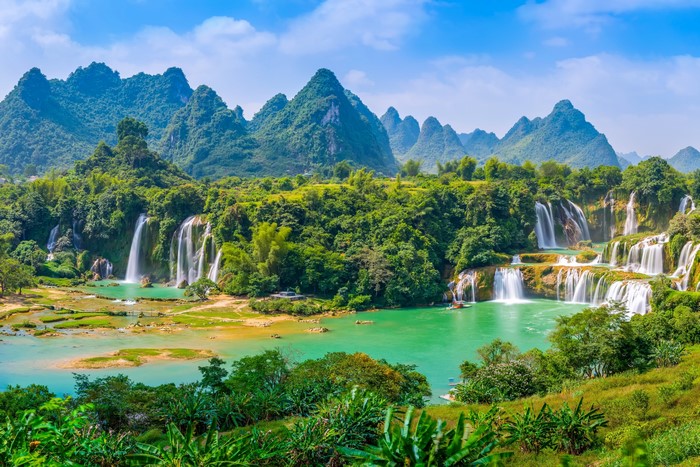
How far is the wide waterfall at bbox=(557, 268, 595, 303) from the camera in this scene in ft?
101

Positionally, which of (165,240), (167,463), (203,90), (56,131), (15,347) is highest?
(203,90)

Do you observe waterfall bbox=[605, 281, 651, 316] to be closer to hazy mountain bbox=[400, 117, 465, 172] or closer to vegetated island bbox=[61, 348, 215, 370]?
vegetated island bbox=[61, 348, 215, 370]

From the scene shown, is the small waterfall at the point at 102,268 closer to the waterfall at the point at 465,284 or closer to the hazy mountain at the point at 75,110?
the waterfall at the point at 465,284

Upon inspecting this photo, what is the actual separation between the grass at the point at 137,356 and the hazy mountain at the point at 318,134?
69.1 metres

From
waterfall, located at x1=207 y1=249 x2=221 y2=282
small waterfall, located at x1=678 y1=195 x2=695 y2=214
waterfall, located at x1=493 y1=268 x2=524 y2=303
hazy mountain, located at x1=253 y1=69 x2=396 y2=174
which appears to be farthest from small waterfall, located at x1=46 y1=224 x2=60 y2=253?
small waterfall, located at x1=678 y1=195 x2=695 y2=214

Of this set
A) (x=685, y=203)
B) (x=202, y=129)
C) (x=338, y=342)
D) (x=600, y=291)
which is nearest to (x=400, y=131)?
(x=202, y=129)

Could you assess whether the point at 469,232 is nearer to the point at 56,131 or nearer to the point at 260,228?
the point at 260,228

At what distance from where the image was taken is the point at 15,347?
2197 cm

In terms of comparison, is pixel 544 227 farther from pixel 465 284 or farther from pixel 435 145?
pixel 435 145

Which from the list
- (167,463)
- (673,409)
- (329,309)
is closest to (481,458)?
(167,463)

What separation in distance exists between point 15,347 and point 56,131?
84917 mm

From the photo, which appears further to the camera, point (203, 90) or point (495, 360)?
point (203, 90)

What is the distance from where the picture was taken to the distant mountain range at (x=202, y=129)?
301 feet

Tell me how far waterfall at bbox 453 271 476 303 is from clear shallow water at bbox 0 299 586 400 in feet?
11.0
